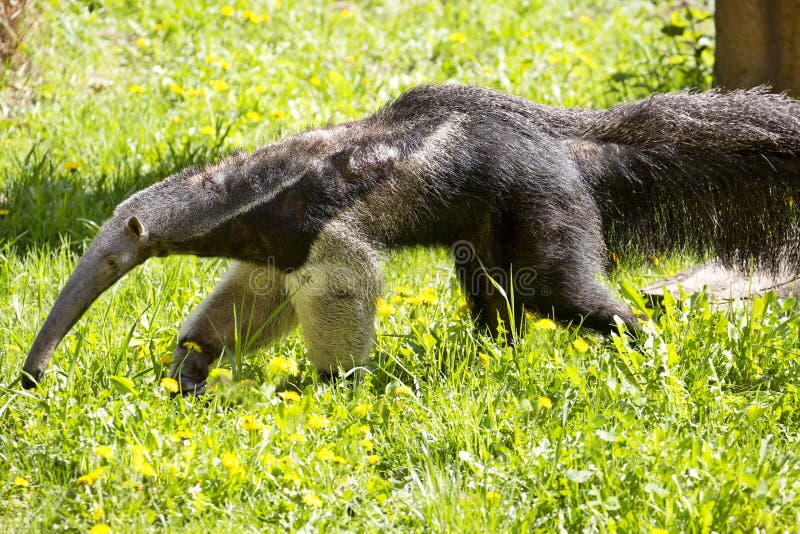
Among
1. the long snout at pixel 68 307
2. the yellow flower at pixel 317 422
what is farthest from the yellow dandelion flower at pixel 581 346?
the long snout at pixel 68 307

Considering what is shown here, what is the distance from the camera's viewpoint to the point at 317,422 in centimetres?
397

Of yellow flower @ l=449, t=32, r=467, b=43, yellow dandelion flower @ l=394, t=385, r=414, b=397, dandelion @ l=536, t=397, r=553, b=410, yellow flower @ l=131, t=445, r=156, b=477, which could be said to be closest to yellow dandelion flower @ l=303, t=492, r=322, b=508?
yellow flower @ l=131, t=445, r=156, b=477

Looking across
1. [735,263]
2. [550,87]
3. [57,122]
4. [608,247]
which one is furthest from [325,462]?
[550,87]

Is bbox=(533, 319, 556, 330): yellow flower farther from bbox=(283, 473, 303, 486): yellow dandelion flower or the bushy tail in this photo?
bbox=(283, 473, 303, 486): yellow dandelion flower

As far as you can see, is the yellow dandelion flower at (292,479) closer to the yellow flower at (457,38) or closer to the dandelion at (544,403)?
the dandelion at (544,403)

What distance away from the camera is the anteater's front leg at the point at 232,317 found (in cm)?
498

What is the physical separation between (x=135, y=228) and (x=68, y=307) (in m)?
0.47

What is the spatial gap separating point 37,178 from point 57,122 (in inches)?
45.9

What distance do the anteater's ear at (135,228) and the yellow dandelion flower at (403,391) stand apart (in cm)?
140

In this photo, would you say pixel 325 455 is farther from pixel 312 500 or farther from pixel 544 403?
pixel 544 403

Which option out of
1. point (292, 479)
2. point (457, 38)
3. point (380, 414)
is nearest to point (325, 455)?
point (292, 479)

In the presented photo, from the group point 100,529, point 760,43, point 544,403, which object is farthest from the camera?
point 760,43

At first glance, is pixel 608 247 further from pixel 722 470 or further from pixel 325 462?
pixel 325 462

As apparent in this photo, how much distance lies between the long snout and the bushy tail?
238 cm
